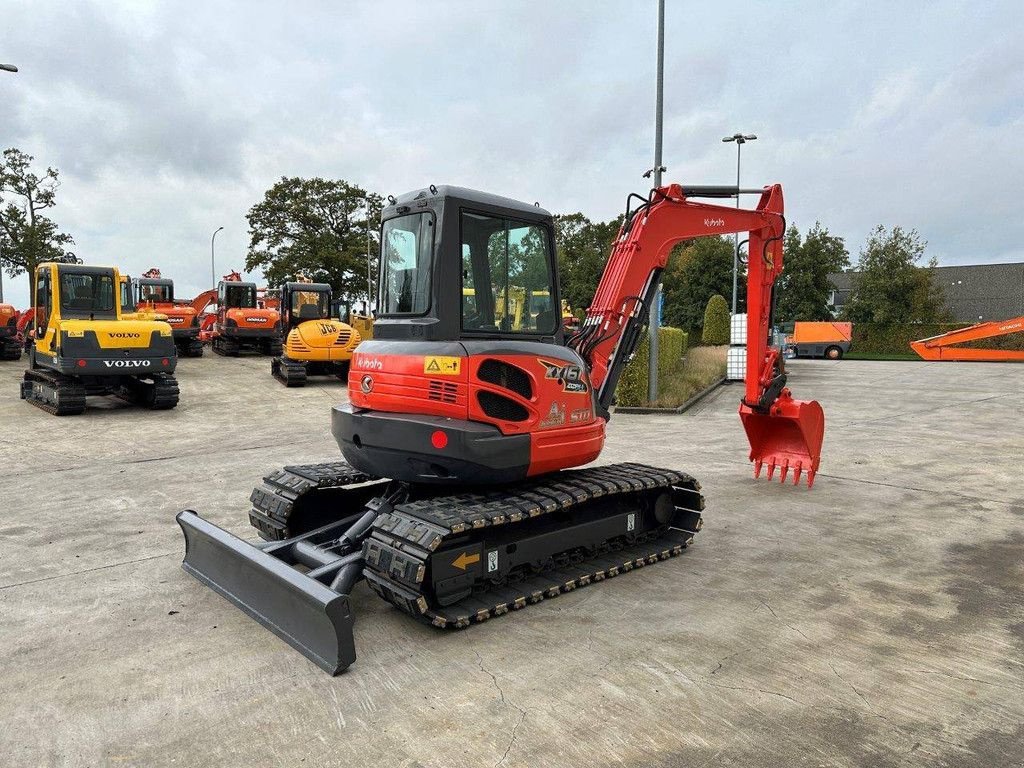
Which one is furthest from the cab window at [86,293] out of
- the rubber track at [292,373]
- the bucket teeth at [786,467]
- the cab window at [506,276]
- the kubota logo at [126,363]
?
the bucket teeth at [786,467]

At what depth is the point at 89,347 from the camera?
45.3ft

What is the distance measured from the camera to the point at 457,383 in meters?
4.92

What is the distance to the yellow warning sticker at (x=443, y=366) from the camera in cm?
492

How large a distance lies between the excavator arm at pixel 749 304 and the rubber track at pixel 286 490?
2186mm

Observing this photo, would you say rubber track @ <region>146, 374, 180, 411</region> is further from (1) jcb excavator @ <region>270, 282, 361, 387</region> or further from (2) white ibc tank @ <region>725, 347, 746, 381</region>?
(2) white ibc tank @ <region>725, 347, 746, 381</region>

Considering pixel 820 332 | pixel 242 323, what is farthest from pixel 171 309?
pixel 820 332

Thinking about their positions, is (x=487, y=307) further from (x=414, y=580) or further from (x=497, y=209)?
(x=414, y=580)

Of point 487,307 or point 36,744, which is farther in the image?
point 487,307

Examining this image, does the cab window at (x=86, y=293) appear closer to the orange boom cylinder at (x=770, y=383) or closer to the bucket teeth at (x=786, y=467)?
the orange boom cylinder at (x=770, y=383)

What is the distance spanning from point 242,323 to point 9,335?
7196mm

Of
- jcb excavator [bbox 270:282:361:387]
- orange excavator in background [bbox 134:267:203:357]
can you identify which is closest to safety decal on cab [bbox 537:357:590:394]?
jcb excavator [bbox 270:282:361:387]

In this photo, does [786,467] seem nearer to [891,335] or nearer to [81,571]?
[81,571]

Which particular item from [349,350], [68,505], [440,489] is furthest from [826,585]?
[349,350]

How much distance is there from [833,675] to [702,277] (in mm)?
44366
